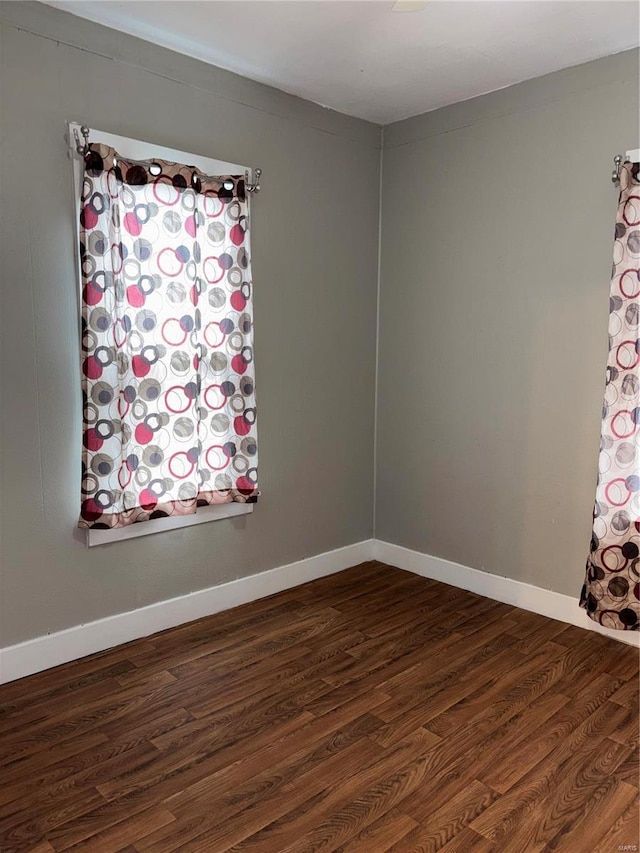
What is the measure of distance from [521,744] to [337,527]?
171cm

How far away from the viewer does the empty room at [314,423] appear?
204 cm

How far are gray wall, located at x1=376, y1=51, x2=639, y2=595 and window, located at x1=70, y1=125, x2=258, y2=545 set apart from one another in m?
1.02

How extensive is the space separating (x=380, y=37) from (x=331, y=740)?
264 cm

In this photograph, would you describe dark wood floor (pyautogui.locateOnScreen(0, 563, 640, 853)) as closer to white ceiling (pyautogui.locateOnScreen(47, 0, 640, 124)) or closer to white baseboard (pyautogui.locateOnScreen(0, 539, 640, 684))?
white baseboard (pyautogui.locateOnScreen(0, 539, 640, 684))

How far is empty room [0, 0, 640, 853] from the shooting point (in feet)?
6.70

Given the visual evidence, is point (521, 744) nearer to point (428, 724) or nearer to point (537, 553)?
point (428, 724)

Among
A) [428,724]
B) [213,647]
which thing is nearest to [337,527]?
[213,647]

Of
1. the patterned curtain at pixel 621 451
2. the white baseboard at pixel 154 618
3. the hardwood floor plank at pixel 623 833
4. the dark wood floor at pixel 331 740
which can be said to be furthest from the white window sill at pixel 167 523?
the hardwood floor plank at pixel 623 833

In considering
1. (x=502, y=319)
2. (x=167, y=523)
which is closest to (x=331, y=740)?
(x=167, y=523)

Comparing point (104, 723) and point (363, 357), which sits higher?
point (363, 357)

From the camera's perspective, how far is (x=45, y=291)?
8.12 ft

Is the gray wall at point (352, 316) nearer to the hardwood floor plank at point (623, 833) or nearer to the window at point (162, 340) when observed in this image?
the window at point (162, 340)

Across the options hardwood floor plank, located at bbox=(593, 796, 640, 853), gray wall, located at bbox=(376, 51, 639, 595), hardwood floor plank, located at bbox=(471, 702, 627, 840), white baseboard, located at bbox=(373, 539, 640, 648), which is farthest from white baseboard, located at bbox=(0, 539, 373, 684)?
hardwood floor plank, located at bbox=(593, 796, 640, 853)

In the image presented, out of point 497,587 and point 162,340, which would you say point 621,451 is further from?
point 162,340
